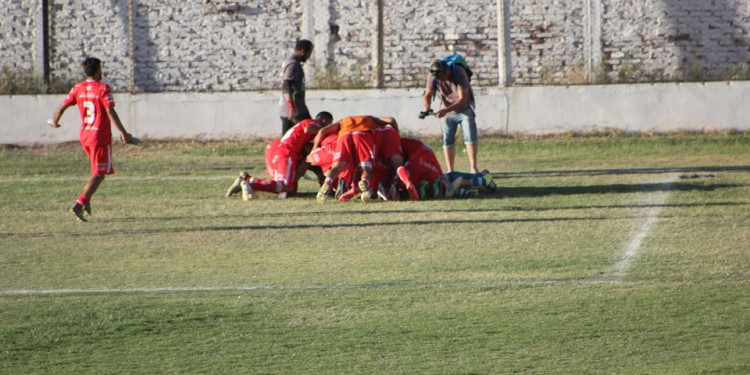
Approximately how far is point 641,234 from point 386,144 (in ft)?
11.5

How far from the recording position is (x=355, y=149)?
40.2 feet

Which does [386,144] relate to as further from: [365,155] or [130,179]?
[130,179]

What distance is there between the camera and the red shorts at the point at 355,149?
480 inches

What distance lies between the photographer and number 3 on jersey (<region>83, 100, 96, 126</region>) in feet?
36.8

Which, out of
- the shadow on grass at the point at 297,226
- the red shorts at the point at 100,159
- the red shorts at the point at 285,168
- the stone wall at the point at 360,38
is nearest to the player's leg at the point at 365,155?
the red shorts at the point at 285,168

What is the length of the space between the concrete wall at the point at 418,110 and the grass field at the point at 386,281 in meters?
4.02

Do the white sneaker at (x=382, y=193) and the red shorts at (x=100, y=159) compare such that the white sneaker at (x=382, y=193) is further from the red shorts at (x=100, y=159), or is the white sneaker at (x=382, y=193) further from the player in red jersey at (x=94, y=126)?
the red shorts at (x=100, y=159)

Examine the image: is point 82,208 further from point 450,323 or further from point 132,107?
point 132,107

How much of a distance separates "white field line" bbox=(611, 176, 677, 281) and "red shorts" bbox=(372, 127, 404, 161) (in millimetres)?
2813

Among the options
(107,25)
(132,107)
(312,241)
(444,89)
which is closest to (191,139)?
(132,107)

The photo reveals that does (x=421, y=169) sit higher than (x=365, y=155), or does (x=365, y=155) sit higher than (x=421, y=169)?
(x=365, y=155)

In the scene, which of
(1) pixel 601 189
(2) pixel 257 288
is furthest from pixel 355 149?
(2) pixel 257 288

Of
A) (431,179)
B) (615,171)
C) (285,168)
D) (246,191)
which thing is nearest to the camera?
(431,179)

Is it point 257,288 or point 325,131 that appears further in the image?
point 325,131
